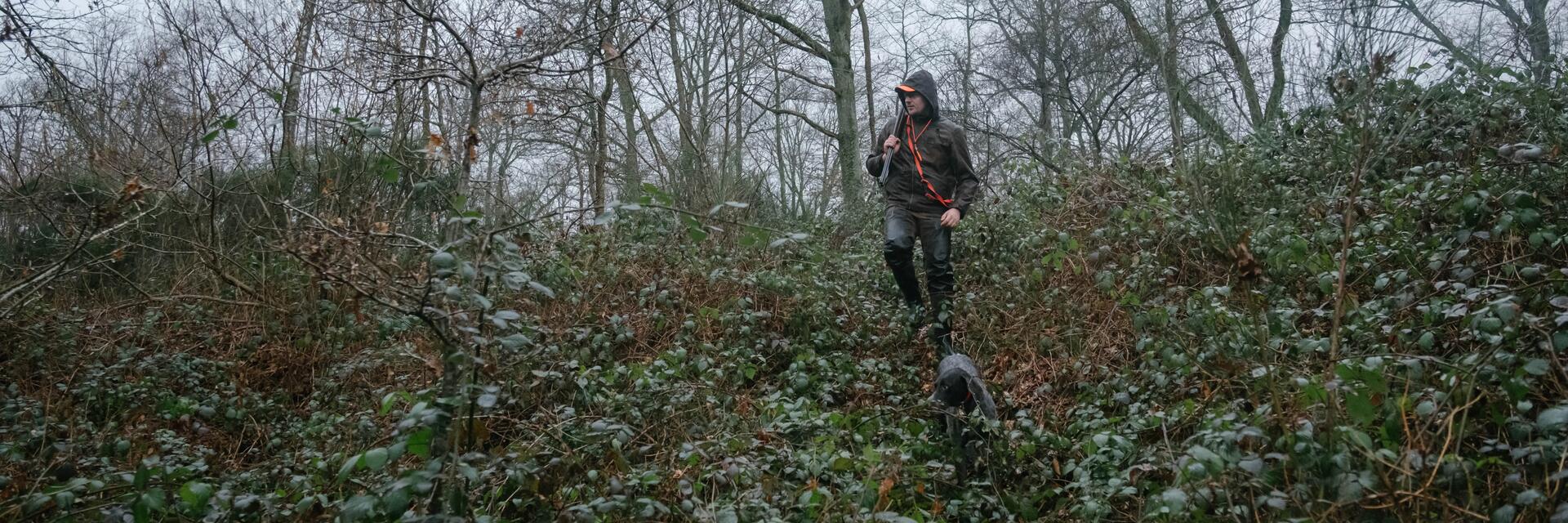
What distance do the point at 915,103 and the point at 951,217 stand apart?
0.88 meters

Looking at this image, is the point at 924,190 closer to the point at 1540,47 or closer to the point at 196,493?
the point at 1540,47

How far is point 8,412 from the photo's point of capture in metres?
4.90

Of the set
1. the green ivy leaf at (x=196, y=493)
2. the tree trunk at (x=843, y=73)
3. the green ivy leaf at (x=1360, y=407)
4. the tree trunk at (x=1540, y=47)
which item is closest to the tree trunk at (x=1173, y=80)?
the green ivy leaf at (x=1360, y=407)

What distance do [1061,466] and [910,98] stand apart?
305 centimetres

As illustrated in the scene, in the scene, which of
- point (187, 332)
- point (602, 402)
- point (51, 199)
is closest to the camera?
point (602, 402)

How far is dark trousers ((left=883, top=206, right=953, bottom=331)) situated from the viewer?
6.20 metres

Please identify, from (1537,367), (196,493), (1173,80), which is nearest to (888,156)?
(1173,80)

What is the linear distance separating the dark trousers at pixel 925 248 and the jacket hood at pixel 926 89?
2.46ft

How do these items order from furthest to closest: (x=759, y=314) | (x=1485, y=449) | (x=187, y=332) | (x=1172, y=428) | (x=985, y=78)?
(x=985, y=78) < (x=187, y=332) < (x=759, y=314) < (x=1172, y=428) < (x=1485, y=449)

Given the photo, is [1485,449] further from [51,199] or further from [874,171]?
[51,199]

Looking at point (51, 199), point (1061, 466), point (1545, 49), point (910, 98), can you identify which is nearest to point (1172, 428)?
point (1061, 466)

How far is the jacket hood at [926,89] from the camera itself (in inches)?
256

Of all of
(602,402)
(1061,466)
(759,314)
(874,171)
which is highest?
(874,171)

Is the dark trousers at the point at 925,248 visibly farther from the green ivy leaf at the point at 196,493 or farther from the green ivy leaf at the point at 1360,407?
the green ivy leaf at the point at 196,493
